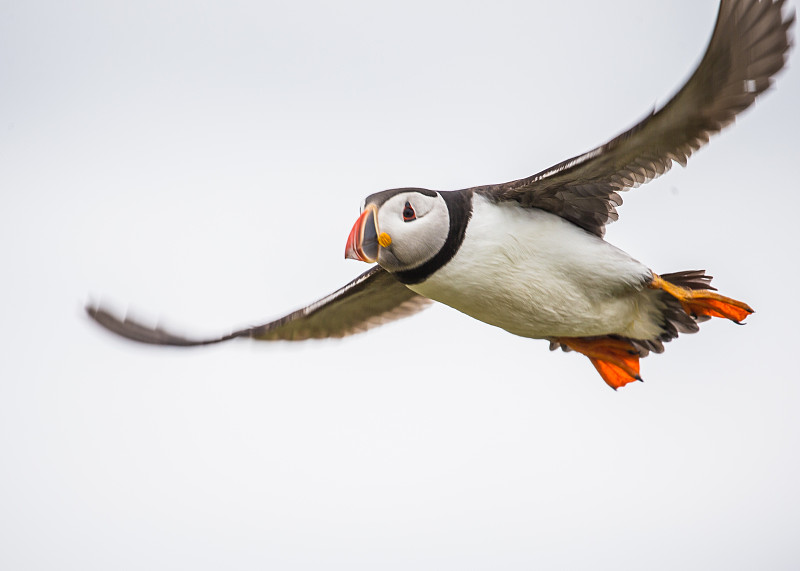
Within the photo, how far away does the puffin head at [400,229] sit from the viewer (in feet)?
22.4

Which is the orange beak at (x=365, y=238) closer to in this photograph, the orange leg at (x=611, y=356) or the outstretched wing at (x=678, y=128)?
the outstretched wing at (x=678, y=128)

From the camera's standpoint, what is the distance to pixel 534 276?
7.69 m

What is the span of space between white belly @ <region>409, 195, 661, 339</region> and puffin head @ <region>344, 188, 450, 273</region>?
0.26 meters

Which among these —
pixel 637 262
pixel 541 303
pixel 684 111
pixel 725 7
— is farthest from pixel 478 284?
pixel 725 7

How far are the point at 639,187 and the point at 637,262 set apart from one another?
2.20ft

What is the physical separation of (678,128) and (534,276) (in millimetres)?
1454

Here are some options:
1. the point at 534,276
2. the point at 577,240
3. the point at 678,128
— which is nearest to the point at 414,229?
the point at 534,276

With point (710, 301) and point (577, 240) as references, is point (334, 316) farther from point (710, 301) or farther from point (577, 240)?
point (710, 301)

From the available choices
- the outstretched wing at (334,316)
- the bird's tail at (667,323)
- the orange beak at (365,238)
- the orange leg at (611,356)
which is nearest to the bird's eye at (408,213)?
the orange beak at (365,238)

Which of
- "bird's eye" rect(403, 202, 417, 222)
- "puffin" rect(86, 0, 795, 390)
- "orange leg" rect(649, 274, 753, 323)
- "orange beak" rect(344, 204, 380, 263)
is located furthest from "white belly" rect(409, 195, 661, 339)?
"orange beak" rect(344, 204, 380, 263)

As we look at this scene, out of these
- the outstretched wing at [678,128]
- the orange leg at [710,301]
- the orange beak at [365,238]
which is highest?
the outstretched wing at [678,128]

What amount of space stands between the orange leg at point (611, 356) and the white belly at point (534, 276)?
0.71 m

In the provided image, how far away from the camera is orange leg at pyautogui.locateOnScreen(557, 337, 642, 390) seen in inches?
351

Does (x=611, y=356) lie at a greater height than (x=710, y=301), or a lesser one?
lesser
